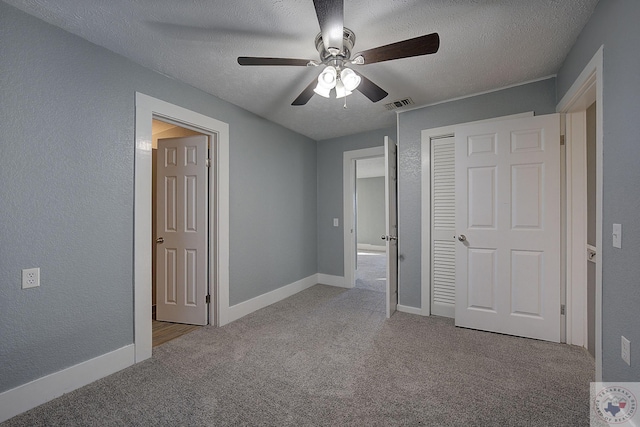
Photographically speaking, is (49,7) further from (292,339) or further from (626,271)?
(626,271)

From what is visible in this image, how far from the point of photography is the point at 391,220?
3.18 metres

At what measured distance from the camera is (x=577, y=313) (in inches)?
93.4

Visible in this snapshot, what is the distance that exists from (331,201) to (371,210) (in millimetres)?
4977

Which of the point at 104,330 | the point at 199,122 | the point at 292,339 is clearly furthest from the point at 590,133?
the point at 104,330

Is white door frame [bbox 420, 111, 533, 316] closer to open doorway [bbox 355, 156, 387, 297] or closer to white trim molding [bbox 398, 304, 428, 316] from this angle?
white trim molding [bbox 398, 304, 428, 316]

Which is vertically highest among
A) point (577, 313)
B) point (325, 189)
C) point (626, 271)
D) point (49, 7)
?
point (49, 7)

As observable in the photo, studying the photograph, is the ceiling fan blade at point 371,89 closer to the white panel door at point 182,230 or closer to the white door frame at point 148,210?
the white door frame at point 148,210

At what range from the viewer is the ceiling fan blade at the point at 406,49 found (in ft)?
4.73

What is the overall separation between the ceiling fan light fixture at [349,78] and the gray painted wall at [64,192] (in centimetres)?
163

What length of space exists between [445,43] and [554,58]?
1.00m

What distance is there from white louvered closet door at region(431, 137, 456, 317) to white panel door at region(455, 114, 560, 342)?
203 millimetres

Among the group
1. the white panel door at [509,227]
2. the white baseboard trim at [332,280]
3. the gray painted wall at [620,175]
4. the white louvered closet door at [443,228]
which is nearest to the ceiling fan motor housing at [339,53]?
the gray painted wall at [620,175]

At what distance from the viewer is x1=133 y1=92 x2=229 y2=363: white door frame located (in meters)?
2.20

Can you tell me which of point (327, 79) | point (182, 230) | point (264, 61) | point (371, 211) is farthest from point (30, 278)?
point (371, 211)
